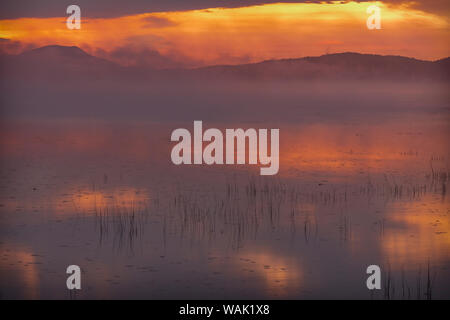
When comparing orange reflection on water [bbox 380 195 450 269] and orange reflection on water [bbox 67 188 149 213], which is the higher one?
orange reflection on water [bbox 67 188 149 213]

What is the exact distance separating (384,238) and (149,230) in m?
4.10

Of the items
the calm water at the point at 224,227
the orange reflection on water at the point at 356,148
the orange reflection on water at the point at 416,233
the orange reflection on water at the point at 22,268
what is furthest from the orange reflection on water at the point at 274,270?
the orange reflection on water at the point at 356,148

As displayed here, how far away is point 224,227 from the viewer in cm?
1358

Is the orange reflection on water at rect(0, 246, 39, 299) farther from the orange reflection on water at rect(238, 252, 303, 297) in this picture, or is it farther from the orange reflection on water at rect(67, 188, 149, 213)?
the orange reflection on water at rect(238, 252, 303, 297)

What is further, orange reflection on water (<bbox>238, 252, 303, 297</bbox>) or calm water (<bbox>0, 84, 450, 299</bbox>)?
calm water (<bbox>0, 84, 450, 299</bbox>)

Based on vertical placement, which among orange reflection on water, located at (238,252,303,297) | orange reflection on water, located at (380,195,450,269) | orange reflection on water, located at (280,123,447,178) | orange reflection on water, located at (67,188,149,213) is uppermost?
orange reflection on water, located at (280,123,447,178)

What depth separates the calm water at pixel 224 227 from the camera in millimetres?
10914

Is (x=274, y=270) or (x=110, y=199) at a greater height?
(x=110, y=199)

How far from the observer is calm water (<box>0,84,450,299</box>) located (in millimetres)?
10914

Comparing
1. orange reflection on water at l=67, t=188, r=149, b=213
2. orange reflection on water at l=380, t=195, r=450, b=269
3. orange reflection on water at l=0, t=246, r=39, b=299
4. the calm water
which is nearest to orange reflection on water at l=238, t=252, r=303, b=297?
the calm water

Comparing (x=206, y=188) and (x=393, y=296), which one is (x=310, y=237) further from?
(x=206, y=188)

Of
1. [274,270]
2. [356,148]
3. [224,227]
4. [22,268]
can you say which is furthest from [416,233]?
[356,148]

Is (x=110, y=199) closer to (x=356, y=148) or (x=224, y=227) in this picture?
(x=224, y=227)

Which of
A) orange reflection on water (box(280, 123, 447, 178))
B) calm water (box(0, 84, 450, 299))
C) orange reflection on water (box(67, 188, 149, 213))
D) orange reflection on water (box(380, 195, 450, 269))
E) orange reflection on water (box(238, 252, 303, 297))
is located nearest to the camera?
orange reflection on water (box(238, 252, 303, 297))
